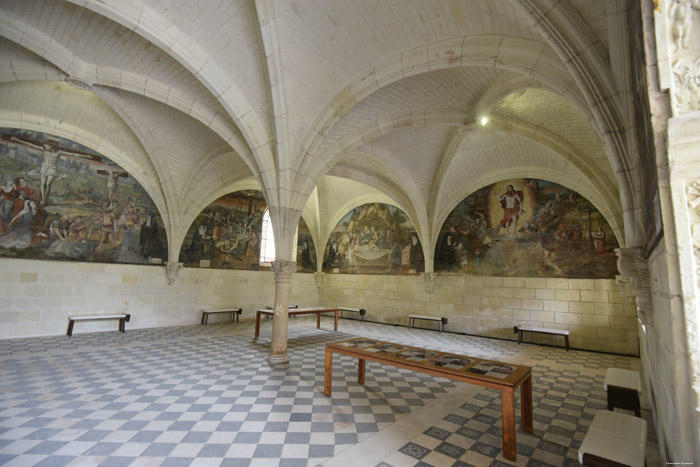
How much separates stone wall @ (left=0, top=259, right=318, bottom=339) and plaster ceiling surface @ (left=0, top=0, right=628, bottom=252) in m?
3.51

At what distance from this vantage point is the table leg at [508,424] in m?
3.00

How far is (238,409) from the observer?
4.02 meters

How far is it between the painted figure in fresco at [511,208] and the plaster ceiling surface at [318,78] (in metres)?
0.89

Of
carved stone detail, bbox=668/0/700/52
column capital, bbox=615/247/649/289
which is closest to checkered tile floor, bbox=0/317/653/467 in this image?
column capital, bbox=615/247/649/289

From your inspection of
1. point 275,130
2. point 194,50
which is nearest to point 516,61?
point 275,130

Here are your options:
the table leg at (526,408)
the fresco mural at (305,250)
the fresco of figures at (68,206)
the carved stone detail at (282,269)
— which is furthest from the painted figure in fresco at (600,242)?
the fresco of figures at (68,206)

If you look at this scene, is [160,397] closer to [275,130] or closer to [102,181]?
[275,130]

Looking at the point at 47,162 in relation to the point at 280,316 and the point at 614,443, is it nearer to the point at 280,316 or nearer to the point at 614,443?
the point at 280,316

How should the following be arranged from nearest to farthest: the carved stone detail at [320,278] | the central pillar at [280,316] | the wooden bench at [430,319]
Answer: the central pillar at [280,316]
the wooden bench at [430,319]
the carved stone detail at [320,278]

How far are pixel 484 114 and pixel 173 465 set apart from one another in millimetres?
7778

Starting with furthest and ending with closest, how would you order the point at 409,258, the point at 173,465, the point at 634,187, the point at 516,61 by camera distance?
the point at 409,258
the point at 516,61
the point at 634,187
the point at 173,465

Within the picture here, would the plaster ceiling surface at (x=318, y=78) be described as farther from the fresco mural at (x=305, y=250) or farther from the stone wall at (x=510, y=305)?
the fresco mural at (x=305, y=250)

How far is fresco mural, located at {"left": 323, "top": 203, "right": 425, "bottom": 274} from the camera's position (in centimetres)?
1275

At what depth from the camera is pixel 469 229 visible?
1094cm
